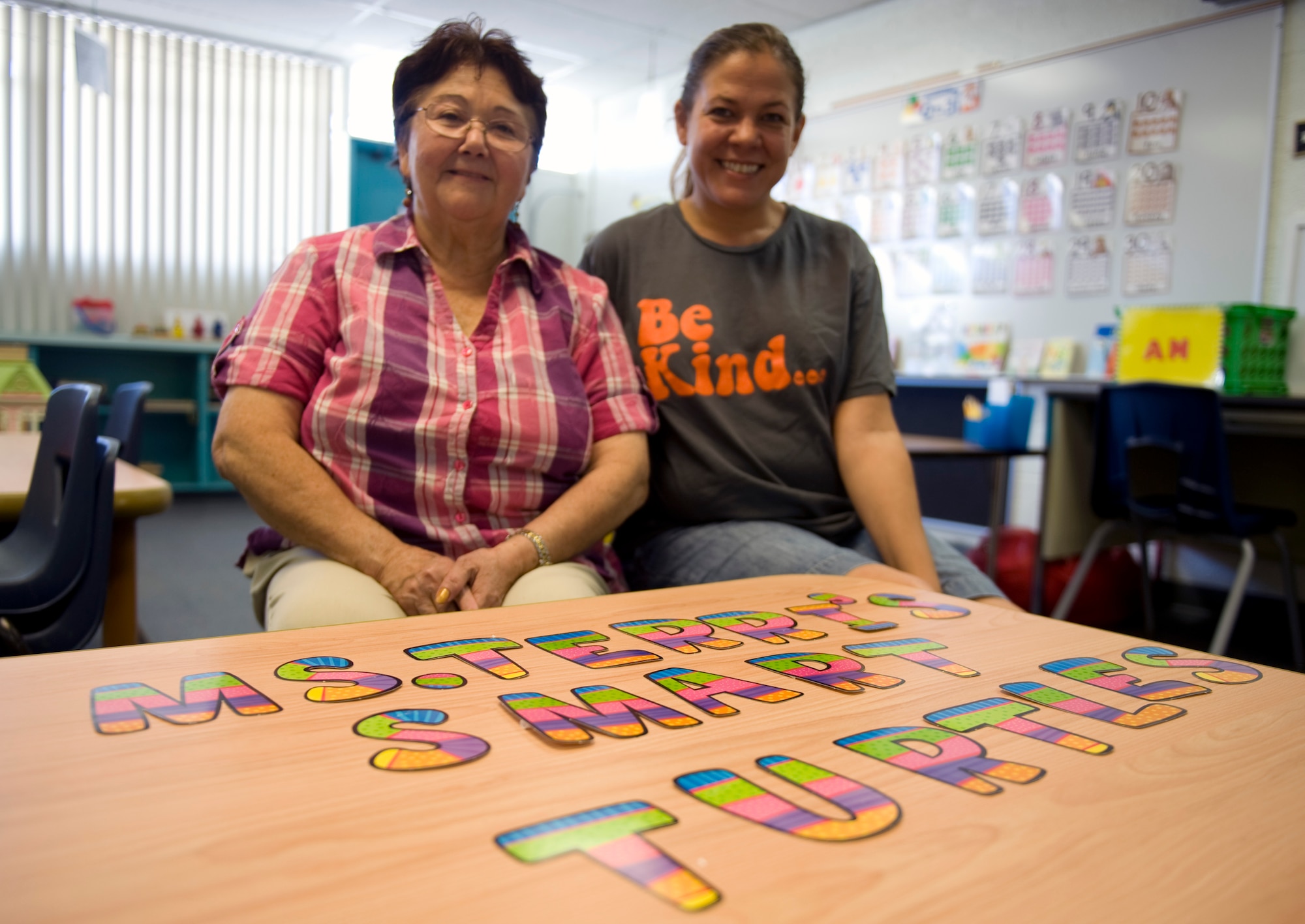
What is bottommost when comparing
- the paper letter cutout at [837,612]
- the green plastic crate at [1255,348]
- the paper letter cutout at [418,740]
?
the paper letter cutout at [837,612]

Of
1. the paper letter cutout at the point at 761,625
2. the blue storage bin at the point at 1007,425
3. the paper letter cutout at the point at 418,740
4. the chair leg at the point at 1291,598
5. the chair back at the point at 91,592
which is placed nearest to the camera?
the paper letter cutout at the point at 418,740

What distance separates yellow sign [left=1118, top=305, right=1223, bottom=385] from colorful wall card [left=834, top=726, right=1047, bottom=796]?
3134mm

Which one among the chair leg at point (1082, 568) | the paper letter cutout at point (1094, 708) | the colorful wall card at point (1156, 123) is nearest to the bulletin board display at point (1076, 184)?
the colorful wall card at point (1156, 123)

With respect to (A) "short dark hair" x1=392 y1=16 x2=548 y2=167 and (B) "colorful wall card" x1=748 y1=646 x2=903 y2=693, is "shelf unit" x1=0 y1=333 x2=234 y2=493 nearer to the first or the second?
(A) "short dark hair" x1=392 y1=16 x2=548 y2=167

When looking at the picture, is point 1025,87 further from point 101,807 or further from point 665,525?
point 101,807

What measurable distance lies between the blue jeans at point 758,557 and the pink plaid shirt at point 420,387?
0.45 ft

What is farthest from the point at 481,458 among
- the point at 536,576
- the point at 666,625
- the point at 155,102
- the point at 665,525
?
the point at 155,102

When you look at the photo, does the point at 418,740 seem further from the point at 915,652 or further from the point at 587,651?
the point at 915,652

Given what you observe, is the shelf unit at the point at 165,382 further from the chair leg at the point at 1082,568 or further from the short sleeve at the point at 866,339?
the short sleeve at the point at 866,339

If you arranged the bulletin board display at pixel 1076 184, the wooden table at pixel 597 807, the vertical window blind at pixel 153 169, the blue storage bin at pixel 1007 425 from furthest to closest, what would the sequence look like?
the vertical window blind at pixel 153 169, the bulletin board display at pixel 1076 184, the blue storage bin at pixel 1007 425, the wooden table at pixel 597 807

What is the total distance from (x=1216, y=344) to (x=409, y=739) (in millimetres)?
3365

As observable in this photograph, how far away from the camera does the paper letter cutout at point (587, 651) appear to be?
2.31 feet

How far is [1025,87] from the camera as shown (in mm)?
4352

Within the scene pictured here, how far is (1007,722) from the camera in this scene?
61 centimetres
